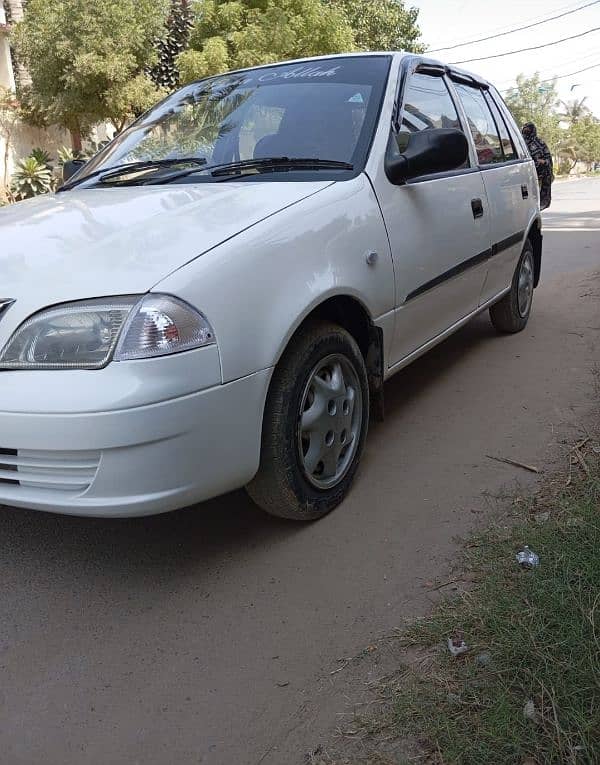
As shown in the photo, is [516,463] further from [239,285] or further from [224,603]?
[239,285]

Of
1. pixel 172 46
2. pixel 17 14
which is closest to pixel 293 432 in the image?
pixel 172 46

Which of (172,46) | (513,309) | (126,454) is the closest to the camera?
(126,454)

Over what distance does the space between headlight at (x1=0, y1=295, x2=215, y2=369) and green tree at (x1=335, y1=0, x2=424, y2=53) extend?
29244mm

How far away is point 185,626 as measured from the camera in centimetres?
240

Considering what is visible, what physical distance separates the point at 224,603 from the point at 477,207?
262cm

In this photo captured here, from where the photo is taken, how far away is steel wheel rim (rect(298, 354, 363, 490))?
2827 millimetres

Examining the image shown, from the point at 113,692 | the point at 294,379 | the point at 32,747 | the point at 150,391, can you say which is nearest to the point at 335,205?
the point at 294,379

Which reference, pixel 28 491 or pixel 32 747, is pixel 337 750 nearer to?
pixel 32 747

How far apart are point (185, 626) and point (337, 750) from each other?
72 centimetres

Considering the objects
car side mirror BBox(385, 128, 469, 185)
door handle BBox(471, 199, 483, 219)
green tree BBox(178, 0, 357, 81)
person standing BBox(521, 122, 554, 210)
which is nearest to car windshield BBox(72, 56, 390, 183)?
car side mirror BBox(385, 128, 469, 185)

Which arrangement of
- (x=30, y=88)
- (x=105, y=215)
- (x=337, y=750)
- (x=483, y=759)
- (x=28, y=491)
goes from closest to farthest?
(x=483, y=759) < (x=337, y=750) < (x=28, y=491) < (x=105, y=215) < (x=30, y=88)

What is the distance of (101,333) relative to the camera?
7.31ft

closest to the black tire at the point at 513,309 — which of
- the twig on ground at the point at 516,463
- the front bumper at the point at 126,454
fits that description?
the twig on ground at the point at 516,463

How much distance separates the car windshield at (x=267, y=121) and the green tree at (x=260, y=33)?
19.1 meters
